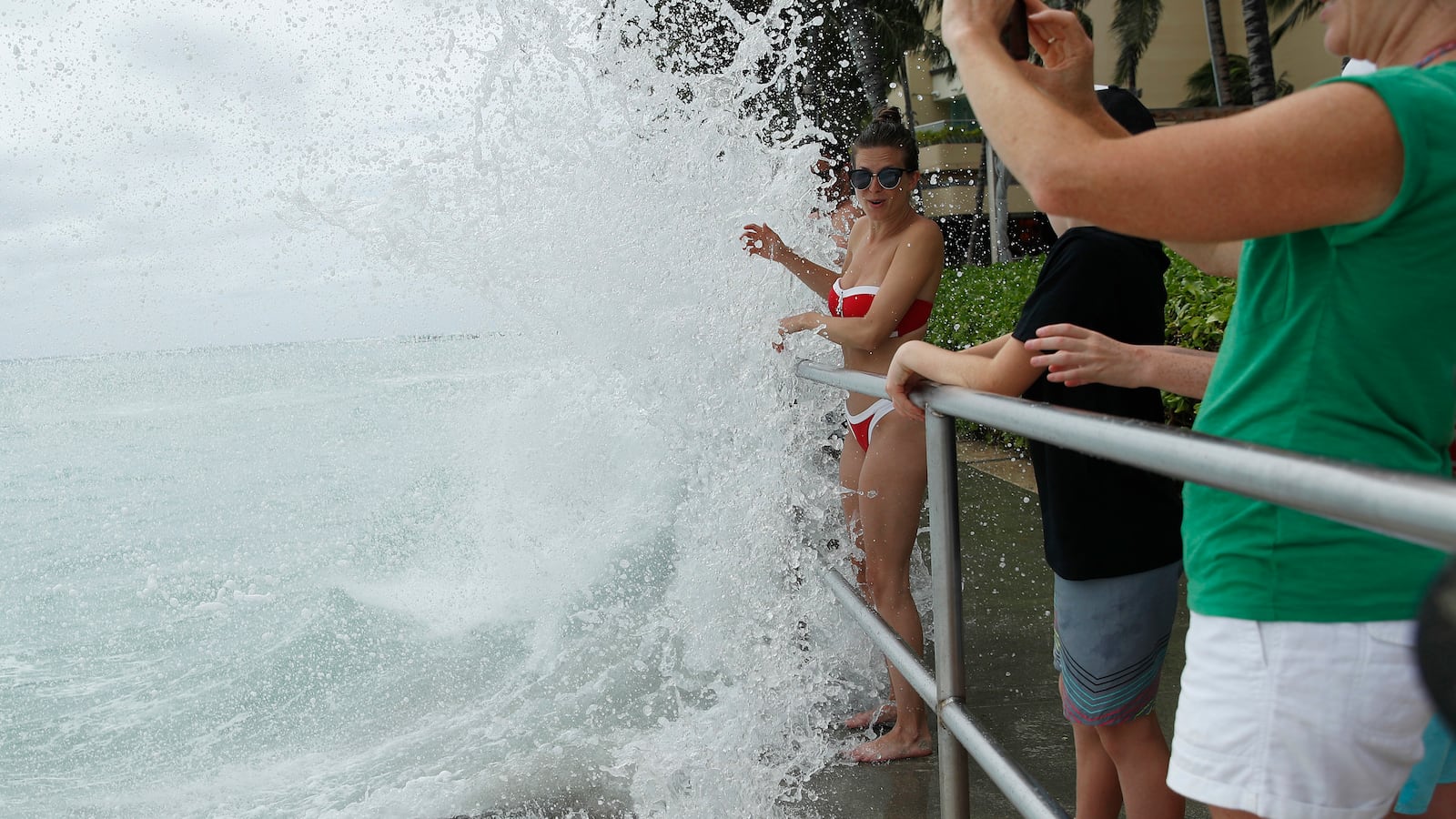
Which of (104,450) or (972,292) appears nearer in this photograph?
(972,292)

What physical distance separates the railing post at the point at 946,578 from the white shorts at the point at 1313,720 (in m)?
0.72

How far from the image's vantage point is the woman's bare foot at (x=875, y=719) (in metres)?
3.33

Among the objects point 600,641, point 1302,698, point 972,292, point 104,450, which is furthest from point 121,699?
point 104,450

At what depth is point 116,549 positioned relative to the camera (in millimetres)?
10547

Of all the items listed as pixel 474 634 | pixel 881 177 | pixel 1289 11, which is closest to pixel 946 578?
pixel 881 177

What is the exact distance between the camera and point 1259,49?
57.1 feet

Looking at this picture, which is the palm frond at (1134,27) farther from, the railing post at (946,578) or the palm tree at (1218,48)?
the railing post at (946,578)

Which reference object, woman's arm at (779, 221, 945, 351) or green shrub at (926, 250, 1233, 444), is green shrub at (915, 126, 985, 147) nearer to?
green shrub at (926, 250, 1233, 444)

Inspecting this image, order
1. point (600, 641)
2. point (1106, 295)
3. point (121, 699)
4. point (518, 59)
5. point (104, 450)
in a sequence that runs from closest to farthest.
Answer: point (1106, 295)
point (518, 59)
point (600, 641)
point (121, 699)
point (104, 450)

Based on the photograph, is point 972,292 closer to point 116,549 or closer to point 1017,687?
point 1017,687

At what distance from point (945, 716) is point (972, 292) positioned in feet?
31.2

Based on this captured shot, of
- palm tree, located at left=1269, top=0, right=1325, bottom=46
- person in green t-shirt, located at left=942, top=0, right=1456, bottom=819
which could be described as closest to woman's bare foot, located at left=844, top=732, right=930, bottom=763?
person in green t-shirt, located at left=942, top=0, right=1456, bottom=819

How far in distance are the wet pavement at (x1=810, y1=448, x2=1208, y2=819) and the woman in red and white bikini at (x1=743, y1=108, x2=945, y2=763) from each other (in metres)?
0.18

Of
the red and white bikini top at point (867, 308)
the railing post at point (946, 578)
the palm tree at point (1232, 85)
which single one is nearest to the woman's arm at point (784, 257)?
the red and white bikini top at point (867, 308)
